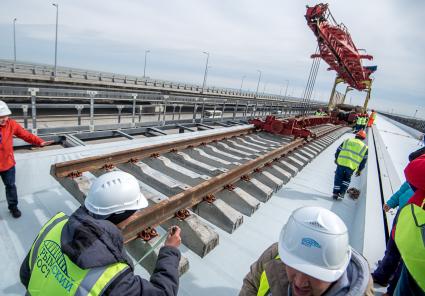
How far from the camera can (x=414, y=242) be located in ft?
6.55

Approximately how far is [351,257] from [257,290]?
73 cm

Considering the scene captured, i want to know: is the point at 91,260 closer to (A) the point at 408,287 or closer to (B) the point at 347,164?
(A) the point at 408,287

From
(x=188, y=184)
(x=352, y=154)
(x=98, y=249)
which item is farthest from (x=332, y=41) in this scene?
(x=98, y=249)

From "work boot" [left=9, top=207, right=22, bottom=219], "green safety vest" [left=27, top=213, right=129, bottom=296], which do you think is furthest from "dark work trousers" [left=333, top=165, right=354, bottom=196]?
"work boot" [left=9, top=207, right=22, bottom=219]

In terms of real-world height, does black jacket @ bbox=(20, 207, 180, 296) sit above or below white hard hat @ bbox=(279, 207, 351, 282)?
below

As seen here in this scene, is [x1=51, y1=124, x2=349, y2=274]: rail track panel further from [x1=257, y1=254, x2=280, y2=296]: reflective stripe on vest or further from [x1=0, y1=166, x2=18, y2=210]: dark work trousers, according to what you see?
[x1=257, y1=254, x2=280, y2=296]: reflective stripe on vest

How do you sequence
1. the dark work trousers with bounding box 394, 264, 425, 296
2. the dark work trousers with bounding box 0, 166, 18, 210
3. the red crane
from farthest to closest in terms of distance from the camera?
A: the red crane → the dark work trousers with bounding box 0, 166, 18, 210 → the dark work trousers with bounding box 394, 264, 425, 296

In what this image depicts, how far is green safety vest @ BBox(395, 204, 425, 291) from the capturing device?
6.40 ft

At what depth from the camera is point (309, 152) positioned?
904 centimetres

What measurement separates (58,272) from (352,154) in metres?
5.89

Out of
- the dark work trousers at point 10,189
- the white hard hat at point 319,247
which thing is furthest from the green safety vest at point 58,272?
the dark work trousers at point 10,189

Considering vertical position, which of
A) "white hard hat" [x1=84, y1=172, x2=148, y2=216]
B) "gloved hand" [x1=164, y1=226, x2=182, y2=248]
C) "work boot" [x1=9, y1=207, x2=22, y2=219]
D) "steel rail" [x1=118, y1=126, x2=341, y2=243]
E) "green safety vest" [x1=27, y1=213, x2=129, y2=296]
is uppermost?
"white hard hat" [x1=84, y1=172, x2=148, y2=216]

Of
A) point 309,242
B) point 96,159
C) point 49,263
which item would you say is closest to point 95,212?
point 49,263

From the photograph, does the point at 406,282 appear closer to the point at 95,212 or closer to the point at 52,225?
the point at 95,212
